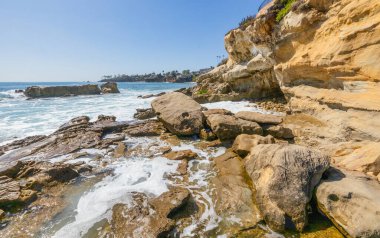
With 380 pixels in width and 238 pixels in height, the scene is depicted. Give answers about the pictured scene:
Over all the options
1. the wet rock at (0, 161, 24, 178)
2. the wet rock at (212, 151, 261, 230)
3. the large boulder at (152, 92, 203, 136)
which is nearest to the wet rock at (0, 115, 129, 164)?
the wet rock at (0, 161, 24, 178)

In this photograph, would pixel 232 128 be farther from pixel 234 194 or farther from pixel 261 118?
pixel 234 194

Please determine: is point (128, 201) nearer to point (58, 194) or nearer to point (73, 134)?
point (58, 194)

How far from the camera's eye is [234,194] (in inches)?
193

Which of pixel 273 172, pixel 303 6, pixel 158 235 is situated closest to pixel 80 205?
pixel 158 235

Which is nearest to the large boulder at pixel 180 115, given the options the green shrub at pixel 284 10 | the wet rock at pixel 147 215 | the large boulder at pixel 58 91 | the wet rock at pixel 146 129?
the wet rock at pixel 146 129

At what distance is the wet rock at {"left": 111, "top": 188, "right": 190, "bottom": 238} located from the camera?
388cm

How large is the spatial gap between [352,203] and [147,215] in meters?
3.52

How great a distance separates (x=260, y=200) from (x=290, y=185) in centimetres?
62

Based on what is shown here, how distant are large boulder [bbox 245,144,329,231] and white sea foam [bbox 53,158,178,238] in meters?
2.27

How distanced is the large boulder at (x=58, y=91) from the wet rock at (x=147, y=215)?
138ft

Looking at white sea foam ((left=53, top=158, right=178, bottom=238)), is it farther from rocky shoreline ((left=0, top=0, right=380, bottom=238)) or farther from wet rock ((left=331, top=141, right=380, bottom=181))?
wet rock ((left=331, top=141, right=380, bottom=181))

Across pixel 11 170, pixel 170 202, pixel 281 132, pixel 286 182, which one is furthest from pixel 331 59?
pixel 11 170

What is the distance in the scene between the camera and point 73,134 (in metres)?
9.97

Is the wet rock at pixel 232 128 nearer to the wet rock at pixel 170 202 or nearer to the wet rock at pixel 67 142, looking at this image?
the wet rock at pixel 170 202
